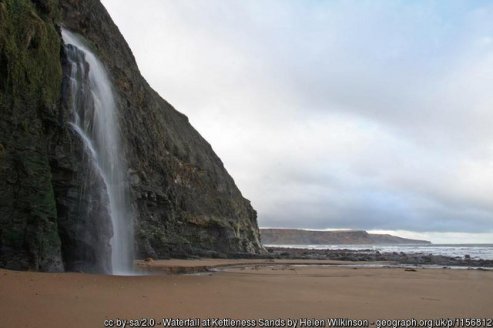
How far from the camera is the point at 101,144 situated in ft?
65.2

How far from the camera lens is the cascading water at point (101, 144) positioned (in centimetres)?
1780

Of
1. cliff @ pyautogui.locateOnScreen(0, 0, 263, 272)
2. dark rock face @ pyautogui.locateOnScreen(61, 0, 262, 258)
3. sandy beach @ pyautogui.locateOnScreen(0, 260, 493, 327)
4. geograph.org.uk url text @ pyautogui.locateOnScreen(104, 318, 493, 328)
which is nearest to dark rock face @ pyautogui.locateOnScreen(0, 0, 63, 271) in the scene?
cliff @ pyautogui.locateOnScreen(0, 0, 263, 272)

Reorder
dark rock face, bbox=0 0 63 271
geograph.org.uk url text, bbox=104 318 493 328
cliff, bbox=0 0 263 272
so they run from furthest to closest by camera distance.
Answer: cliff, bbox=0 0 263 272 → dark rock face, bbox=0 0 63 271 → geograph.org.uk url text, bbox=104 318 493 328

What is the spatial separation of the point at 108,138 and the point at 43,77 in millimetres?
4867

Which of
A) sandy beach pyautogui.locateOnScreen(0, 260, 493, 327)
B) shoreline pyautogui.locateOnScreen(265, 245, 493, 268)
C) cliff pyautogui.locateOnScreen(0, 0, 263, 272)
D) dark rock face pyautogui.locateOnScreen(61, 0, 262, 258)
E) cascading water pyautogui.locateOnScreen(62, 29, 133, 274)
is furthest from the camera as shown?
shoreline pyautogui.locateOnScreen(265, 245, 493, 268)

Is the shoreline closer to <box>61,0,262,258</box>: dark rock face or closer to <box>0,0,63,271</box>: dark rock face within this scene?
<box>61,0,262,258</box>: dark rock face

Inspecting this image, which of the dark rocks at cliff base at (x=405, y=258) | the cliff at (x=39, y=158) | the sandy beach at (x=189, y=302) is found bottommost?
the dark rocks at cliff base at (x=405, y=258)

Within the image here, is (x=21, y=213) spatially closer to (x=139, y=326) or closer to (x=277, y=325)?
(x=139, y=326)

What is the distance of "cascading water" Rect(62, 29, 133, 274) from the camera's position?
17797 mm

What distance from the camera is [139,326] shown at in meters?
7.21

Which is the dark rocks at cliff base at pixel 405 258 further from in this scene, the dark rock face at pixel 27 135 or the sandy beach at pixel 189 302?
the dark rock face at pixel 27 135

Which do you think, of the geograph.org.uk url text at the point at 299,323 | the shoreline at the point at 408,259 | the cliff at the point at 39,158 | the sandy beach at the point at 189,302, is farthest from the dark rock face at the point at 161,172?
the geograph.org.uk url text at the point at 299,323

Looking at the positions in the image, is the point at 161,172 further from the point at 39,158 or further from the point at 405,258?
the point at 405,258

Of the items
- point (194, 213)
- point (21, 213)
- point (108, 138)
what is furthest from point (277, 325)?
point (194, 213)
